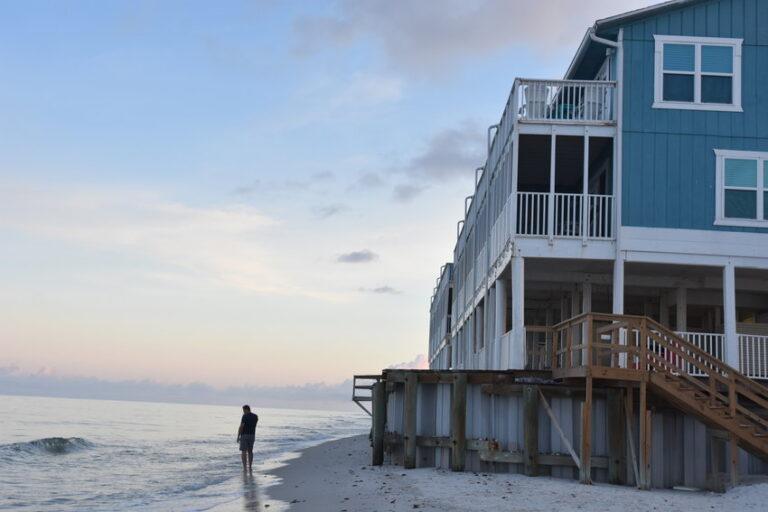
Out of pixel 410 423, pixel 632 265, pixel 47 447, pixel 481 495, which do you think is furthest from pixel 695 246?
pixel 47 447

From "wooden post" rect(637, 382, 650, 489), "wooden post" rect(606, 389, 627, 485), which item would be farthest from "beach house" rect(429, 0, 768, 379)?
"wooden post" rect(637, 382, 650, 489)

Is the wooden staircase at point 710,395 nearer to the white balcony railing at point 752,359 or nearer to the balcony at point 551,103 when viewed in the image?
the white balcony railing at point 752,359

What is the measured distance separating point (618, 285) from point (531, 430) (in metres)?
4.09

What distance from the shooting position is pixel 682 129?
72.9ft

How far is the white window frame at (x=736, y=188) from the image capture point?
21.9m

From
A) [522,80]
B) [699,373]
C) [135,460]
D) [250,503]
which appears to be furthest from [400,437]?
[135,460]

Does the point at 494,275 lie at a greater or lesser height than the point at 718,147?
lesser

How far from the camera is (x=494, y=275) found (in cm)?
2509

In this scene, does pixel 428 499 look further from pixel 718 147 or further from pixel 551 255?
pixel 718 147

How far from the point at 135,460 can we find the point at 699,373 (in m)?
22.8

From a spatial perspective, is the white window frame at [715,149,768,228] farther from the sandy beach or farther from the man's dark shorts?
the man's dark shorts

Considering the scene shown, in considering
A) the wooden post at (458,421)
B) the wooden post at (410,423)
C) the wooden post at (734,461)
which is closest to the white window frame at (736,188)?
the wooden post at (734,461)

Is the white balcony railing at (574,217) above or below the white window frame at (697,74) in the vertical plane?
below

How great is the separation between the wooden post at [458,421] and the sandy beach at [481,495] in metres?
0.50
